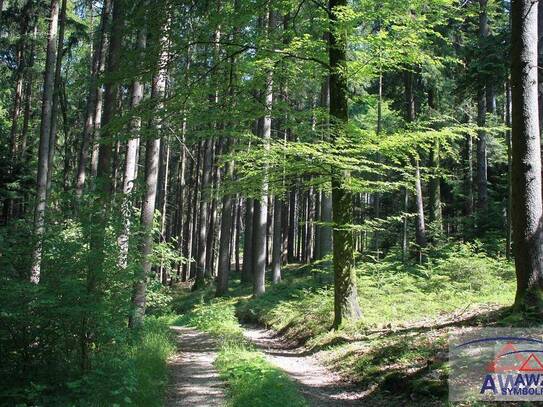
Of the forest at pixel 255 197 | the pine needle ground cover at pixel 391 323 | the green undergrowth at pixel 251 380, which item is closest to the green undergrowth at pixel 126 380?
the forest at pixel 255 197

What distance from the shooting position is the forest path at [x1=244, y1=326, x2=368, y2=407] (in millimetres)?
7259

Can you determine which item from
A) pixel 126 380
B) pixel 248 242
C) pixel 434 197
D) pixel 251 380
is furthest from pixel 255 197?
pixel 248 242

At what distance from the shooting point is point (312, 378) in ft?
28.4

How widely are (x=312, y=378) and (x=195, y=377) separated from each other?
2.17 metres

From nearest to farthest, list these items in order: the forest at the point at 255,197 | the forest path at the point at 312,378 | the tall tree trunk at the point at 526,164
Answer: the forest at the point at 255,197 → the tall tree trunk at the point at 526,164 → the forest path at the point at 312,378

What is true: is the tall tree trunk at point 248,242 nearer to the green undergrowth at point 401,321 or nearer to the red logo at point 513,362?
the green undergrowth at point 401,321

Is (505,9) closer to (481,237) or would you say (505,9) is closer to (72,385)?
(481,237)

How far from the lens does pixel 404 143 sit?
9219 millimetres

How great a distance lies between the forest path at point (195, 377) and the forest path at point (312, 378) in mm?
1324

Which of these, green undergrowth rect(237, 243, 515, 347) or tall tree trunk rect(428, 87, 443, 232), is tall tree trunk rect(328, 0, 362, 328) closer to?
green undergrowth rect(237, 243, 515, 347)

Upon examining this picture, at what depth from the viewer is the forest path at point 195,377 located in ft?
22.2

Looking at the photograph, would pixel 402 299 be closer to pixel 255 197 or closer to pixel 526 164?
pixel 255 197

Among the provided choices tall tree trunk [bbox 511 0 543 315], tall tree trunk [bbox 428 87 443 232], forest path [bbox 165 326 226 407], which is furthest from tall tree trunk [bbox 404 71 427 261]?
tall tree trunk [bbox 511 0 543 315]

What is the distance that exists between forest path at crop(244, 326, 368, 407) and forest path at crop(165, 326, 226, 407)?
1324mm
